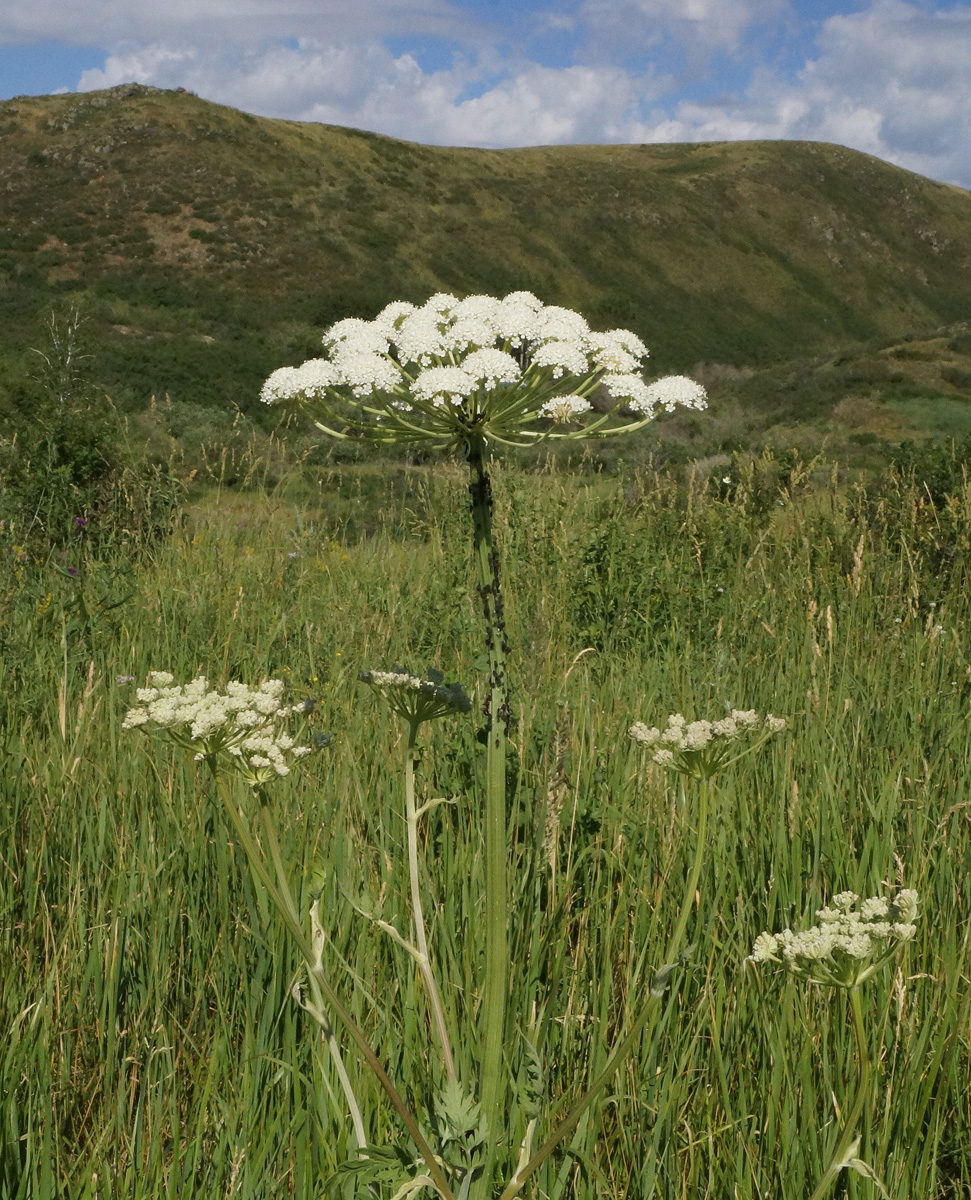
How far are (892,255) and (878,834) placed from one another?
235ft

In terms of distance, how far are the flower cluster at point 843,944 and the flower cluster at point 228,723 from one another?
62 centimetres

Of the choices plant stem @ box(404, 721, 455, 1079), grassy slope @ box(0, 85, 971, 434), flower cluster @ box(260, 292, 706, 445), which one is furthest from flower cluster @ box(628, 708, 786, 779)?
grassy slope @ box(0, 85, 971, 434)

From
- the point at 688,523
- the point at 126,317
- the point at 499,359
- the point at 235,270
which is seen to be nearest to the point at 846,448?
the point at 688,523

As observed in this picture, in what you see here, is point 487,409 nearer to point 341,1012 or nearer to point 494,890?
point 494,890

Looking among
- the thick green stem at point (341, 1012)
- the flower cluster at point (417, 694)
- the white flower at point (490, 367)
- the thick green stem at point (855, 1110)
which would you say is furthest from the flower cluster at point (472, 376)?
the thick green stem at point (855, 1110)

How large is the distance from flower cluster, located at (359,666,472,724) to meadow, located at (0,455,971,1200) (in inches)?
5.8

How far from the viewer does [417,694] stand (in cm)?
127

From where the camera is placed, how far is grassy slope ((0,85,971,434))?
33625 millimetres

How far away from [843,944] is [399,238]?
47.0 m

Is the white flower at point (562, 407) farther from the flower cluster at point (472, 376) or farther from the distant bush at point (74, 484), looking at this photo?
the distant bush at point (74, 484)

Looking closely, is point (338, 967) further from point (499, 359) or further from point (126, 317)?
point (126, 317)

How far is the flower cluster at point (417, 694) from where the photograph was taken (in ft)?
4.03

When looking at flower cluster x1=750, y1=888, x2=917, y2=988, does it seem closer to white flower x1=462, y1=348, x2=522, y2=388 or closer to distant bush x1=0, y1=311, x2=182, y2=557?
white flower x1=462, y1=348, x2=522, y2=388

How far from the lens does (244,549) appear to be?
5457 mm
